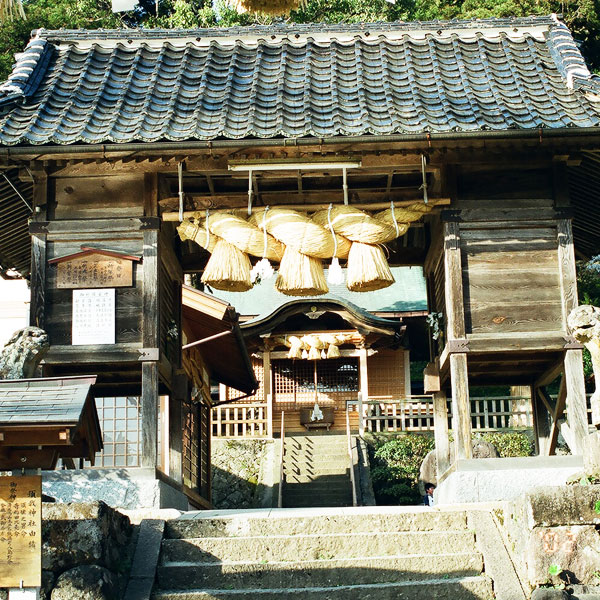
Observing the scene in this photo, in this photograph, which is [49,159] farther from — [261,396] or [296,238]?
[261,396]

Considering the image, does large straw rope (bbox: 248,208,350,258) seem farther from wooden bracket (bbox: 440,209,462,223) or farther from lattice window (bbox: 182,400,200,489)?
lattice window (bbox: 182,400,200,489)

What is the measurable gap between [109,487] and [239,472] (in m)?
12.4

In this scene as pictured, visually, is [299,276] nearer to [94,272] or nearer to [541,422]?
[94,272]

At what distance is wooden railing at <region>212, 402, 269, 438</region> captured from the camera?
943 inches

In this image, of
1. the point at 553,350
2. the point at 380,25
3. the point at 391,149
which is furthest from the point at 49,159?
the point at 553,350

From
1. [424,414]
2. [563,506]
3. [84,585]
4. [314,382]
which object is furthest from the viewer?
[314,382]

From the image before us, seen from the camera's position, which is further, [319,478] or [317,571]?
[319,478]

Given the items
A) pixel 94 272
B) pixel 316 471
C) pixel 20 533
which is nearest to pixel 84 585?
pixel 20 533

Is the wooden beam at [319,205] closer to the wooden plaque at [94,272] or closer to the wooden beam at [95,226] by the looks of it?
the wooden beam at [95,226]

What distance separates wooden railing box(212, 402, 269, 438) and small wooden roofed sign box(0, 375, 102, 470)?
648 inches

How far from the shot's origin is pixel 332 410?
88.1 feet

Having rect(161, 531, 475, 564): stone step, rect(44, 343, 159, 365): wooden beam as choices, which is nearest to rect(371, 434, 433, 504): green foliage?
rect(44, 343, 159, 365): wooden beam

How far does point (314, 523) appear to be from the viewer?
8.79 meters

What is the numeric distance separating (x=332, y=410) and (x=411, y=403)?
321 centimetres
